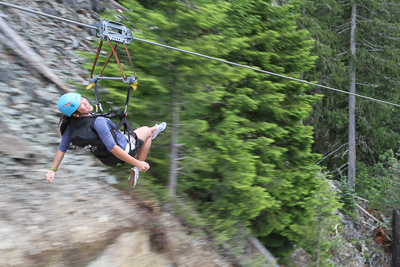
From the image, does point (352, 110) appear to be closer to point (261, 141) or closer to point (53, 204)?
point (261, 141)

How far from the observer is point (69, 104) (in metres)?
2.85

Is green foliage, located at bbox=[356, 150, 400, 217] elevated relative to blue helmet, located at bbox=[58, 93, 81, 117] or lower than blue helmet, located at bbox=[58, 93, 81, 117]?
lower

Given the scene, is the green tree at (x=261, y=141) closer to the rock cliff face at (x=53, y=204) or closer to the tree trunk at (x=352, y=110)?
the rock cliff face at (x=53, y=204)

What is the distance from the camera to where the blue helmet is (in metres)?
2.85

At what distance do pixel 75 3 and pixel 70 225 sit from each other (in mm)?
8589

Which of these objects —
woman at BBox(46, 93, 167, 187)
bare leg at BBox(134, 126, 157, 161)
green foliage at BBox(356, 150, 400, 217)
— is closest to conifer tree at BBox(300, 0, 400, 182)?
green foliage at BBox(356, 150, 400, 217)

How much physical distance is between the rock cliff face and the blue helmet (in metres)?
1.36

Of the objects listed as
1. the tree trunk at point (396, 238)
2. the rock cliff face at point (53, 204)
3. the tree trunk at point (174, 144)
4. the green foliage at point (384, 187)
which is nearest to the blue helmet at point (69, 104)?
the rock cliff face at point (53, 204)

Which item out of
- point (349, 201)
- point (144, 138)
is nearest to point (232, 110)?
point (144, 138)

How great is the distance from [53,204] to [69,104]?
1509 mm

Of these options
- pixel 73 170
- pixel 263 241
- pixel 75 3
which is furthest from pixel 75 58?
pixel 263 241

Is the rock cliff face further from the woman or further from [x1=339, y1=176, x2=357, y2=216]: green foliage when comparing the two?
[x1=339, y1=176, x2=357, y2=216]: green foliage

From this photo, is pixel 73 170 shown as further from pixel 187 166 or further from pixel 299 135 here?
pixel 299 135

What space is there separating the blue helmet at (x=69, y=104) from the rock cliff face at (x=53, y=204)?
1357 mm
